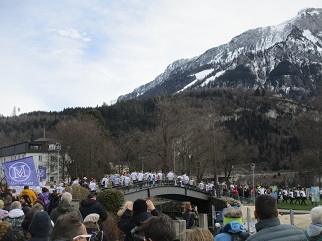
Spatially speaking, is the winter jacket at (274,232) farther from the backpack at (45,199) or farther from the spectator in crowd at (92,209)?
the backpack at (45,199)

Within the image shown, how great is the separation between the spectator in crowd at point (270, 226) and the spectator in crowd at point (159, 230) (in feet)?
3.78

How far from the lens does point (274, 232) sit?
4.55 meters

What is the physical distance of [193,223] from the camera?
14.9 meters

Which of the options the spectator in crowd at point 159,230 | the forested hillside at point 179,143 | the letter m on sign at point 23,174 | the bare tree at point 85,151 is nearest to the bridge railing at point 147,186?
the forested hillside at point 179,143

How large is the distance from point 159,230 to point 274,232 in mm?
1436

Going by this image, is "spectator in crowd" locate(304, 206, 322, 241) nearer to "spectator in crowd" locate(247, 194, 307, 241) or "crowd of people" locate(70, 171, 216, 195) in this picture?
"spectator in crowd" locate(247, 194, 307, 241)

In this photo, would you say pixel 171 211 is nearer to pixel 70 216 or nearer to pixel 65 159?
pixel 65 159

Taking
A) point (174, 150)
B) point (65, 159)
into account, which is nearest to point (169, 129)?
point (174, 150)

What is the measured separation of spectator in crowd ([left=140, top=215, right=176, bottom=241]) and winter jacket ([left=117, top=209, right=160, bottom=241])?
2574 mm

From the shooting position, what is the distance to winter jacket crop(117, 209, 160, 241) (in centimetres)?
692

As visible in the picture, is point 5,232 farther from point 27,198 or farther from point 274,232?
point 27,198

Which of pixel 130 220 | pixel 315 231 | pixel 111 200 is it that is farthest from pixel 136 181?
pixel 315 231

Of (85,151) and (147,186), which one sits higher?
(85,151)

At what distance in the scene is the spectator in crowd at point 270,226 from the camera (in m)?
4.53
